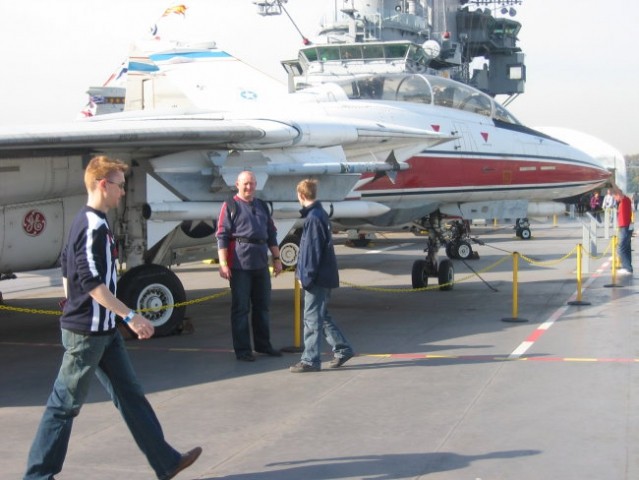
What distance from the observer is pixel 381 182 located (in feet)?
40.0

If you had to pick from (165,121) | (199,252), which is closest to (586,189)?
(199,252)

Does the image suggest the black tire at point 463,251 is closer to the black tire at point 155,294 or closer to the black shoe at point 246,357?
the black tire at point 155,294

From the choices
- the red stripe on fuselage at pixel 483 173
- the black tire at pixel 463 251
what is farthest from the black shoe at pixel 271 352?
the black tire at pixel 463 251

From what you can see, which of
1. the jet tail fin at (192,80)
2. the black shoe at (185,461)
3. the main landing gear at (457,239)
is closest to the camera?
the black shoe at (185,461)

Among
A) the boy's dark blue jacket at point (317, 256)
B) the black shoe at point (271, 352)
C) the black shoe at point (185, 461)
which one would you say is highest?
the boy's dark blue jacket at point (317, 256)

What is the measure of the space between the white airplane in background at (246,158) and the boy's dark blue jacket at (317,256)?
1.87 m

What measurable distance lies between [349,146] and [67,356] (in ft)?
22.9

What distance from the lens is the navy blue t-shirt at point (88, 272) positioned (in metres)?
4.42

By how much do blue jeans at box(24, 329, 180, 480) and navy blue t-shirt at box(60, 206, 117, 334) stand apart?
0.24 feet

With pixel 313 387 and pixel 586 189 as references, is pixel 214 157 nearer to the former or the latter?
pixel 313 387

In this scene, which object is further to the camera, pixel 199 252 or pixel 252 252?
pixel 199 252

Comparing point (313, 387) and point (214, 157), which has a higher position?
point (214, 157)

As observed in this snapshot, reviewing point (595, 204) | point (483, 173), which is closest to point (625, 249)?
point (483, 173)

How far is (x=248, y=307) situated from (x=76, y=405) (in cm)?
380
